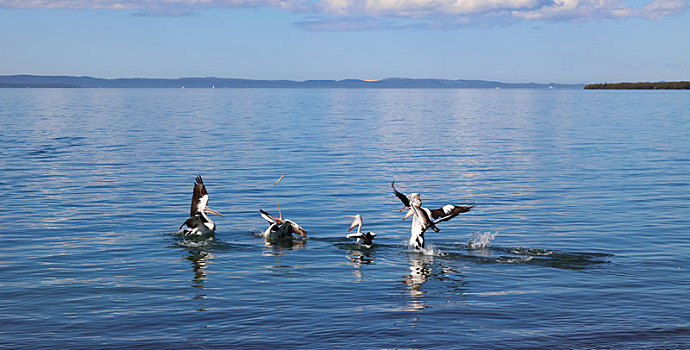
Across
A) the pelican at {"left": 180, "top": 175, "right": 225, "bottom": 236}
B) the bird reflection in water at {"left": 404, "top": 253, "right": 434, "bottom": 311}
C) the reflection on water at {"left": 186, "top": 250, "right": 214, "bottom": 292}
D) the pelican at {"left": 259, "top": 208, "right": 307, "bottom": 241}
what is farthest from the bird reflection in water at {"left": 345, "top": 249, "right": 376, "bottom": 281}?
the pelican at {"left": 180, "top": 175, "right": 225, "bottom": 236}

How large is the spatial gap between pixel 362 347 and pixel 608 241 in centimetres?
1311

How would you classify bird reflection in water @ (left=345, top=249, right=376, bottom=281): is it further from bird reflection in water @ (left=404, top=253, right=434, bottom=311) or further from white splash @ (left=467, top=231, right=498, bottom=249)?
white splash @ (left=467, top=231, right=498, bottom=249)

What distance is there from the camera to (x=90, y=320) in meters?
15.9

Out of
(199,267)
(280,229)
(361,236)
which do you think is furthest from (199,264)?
(361,236)

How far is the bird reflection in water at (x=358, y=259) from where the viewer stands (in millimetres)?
20403

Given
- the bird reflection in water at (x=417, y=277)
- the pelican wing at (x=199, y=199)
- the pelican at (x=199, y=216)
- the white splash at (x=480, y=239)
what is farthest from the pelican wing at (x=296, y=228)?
the white splash at (x=480, y=239)

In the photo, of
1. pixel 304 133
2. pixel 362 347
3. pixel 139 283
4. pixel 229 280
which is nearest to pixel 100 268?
pixel 139 283

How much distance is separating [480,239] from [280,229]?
6.50 meters

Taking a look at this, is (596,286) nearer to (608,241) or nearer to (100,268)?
(608,241)

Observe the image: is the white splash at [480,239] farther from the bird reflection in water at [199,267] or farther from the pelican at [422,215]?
the bird reflection in water at [199,267]

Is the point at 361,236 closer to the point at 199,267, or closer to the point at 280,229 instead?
the point at 280,229

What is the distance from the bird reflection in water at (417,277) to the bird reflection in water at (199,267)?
4.71 metres

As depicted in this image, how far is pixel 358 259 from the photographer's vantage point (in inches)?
864

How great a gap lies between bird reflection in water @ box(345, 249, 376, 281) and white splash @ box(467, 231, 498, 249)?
348cm
